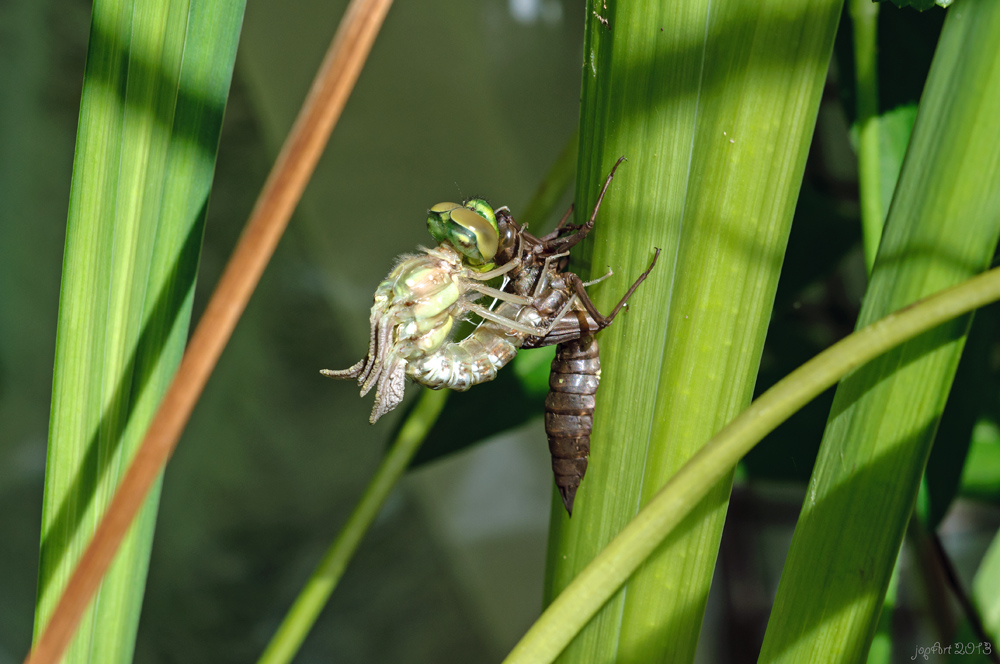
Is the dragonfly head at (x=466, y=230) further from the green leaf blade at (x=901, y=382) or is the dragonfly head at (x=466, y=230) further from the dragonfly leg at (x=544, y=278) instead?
the green leaf blade at (x=901, y=382)

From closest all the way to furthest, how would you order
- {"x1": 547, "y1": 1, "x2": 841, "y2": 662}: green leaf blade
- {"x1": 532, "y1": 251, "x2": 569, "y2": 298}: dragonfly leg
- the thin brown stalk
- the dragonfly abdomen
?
1. the thin brown stalk
2. {"x1": 547, "y1": 1, "x2": 841, "y2": 662}: green leaf blade
3. the dragonfly abdomen
4. {"x1": 532, "y1": 251, "x2": 569, "y2": 298}: dragonfly leg

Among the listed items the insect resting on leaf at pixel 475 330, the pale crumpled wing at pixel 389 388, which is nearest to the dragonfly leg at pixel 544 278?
the insect resting on leaf at pixel 475 330

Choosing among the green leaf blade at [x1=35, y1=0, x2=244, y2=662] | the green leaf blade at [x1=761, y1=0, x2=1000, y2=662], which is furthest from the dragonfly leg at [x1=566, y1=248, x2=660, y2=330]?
the green leaf blade at [x1=35, y1=0, x2=244, y2=662]

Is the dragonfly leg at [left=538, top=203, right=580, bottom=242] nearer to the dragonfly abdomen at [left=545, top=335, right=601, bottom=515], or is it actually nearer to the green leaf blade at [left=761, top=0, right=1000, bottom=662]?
the dragonfly abdomen at [left=545, top=335, right=601, bottom=515]

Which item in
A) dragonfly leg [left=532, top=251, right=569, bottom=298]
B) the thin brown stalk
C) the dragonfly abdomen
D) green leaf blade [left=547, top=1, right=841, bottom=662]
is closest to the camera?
the thin brown stalk

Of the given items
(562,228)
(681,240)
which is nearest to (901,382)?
(681,240)

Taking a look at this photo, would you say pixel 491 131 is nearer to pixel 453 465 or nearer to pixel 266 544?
pixel 453 465

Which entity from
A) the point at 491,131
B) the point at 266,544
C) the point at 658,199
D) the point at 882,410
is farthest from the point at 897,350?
the point at 266,544

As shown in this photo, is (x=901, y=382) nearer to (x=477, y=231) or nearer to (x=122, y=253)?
(x=477, y=231)
